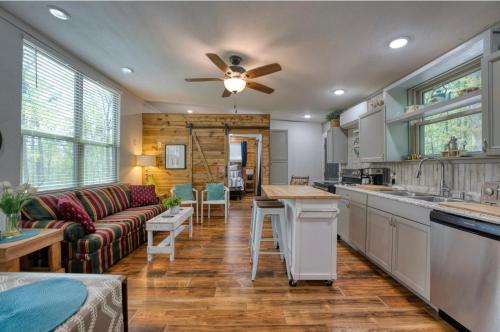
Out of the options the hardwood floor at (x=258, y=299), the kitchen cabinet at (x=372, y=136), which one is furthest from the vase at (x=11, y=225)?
the kitchen cabinet at (x=372, y=136)

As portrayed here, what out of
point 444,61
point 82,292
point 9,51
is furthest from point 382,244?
point 9,51

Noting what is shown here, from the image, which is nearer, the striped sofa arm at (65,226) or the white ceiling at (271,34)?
the white ceiling at (271,34)

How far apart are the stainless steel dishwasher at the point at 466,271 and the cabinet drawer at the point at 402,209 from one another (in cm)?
9

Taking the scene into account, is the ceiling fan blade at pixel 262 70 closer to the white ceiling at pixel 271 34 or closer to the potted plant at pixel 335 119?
the white ceiling at pixel 271 34

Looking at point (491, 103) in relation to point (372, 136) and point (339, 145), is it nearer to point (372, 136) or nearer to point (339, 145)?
point (372, 136)

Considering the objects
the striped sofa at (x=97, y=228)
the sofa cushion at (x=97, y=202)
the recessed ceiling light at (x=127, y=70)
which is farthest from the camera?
the recessed ceiling light at (x=127, y=70)

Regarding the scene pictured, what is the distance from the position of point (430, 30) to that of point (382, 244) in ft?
6.97

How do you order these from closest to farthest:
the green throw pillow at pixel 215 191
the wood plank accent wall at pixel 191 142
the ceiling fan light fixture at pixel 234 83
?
the ceiling fan light fixture at pixel 234 83 → the green throw pillow at pixel 215 191 → the wood plank accent wall at pixel 191 142

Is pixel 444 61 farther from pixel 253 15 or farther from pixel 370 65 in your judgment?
pixel 253 15

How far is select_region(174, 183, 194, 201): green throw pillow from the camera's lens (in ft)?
15.7

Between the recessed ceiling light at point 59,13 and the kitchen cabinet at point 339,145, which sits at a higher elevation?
the recessed ceiling light at point 59,13

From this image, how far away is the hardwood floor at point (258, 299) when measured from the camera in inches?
66.2

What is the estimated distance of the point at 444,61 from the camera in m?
2.35

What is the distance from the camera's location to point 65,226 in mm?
2201
